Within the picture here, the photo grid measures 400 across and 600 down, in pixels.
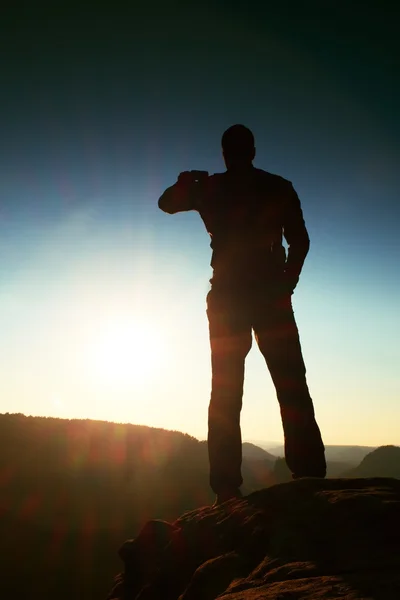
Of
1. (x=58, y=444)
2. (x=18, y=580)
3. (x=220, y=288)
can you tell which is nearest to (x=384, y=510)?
(x=220, y=288)

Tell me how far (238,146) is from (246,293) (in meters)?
2.13

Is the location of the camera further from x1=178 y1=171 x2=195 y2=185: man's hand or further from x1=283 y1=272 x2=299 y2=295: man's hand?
x1=283 y1=272 x2=299 y2=295: man's hand

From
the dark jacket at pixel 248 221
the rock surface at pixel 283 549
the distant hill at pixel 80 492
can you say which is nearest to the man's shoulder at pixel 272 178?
the dark jacket at pixel 248 221

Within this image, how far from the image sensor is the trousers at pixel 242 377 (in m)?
5.37

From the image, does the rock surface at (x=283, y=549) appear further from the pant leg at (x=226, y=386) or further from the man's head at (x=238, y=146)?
the man's head at (x=238, y=146)

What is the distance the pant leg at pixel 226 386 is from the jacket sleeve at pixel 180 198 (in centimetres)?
139

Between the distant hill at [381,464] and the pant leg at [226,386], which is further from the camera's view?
the distant hill at [381,464]

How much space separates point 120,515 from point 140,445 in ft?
55.3

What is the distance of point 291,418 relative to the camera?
5449mm

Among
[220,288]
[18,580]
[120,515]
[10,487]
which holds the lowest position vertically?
[18,580]

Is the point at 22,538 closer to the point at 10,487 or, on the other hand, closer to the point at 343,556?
the point at 10,487

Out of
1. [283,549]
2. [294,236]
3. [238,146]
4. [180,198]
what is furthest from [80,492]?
[283,549]

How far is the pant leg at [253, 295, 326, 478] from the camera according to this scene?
5.30 m

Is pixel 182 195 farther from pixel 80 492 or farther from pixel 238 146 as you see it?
pixel 80 492
